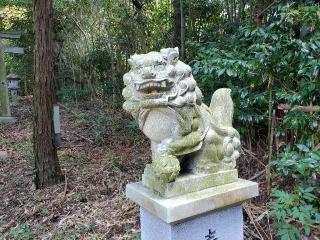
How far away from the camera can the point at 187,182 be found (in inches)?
83.0

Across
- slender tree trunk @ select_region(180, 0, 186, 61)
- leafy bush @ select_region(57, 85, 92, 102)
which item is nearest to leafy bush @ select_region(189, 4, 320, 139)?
slender tree trunk @ select_region(180, 0, 186, 61)

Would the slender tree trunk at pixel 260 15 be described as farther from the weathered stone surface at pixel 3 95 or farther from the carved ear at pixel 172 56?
the weathered stone surface at pixel 3 95

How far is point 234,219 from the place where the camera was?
2336 millimetres

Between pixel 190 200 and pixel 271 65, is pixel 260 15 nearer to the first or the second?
pixel 271 65

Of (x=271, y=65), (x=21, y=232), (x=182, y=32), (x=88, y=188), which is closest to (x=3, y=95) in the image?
(x=182, y=32)

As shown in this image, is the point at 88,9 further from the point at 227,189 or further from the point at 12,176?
the point at 227,189

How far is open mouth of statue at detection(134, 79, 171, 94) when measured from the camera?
6.49 ft

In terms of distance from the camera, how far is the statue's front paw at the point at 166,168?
1.98 meters

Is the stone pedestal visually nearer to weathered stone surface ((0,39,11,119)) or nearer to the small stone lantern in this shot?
weathered stone surface ((0,39,11,119))

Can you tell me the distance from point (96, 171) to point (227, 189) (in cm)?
289

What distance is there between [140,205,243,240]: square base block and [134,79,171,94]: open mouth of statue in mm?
768

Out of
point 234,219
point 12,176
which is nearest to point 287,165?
point 234,219

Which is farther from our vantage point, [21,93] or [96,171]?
[21,93]

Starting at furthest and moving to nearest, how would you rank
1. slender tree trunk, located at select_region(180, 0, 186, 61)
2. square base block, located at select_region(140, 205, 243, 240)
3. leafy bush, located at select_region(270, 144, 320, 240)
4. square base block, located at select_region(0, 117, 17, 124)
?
square base block, located at select_region(0, 117, 17, 124), slender tree trunk, located at select_region(180, 0, 186, 61), leafy bush, located at select_region(270, 144, 320, 240), square base block, located at select_region(140, 205, 243, 240)
